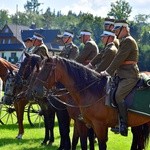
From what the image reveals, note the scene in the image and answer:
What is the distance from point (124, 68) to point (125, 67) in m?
0.03

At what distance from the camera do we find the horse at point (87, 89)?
834cm

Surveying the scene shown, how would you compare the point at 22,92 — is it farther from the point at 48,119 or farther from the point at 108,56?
the point at 108,56

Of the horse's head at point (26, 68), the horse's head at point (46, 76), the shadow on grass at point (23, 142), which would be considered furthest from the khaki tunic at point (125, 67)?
the shadow on grass at point (23, 142)

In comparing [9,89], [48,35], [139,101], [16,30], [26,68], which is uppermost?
[26,68]

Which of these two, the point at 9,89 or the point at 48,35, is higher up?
the point at 9,89

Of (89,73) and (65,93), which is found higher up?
(89,73)

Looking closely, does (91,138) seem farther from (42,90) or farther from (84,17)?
(84,17)

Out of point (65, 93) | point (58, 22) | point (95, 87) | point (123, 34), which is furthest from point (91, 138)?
point (58, 22)

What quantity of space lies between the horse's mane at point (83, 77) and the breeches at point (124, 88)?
40 centimetres

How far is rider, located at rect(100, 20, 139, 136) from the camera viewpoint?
26.9ft

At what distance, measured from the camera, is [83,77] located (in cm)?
843

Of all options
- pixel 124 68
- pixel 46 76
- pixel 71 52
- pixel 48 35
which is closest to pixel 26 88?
pixel 71 52

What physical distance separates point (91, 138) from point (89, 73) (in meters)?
2.28

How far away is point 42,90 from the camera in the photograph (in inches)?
333
